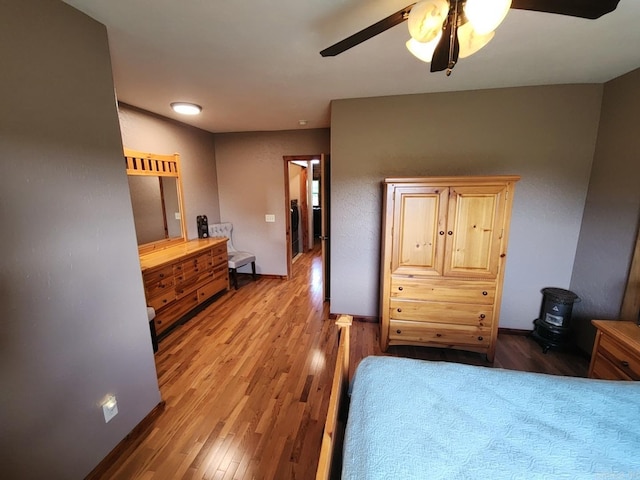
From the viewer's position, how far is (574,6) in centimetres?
91

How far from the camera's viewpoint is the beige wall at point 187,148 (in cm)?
288

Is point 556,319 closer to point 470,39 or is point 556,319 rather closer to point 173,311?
point 470,39

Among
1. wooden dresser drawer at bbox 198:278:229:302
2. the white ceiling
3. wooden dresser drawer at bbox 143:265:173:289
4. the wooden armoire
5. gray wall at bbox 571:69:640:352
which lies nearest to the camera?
the white ceiling

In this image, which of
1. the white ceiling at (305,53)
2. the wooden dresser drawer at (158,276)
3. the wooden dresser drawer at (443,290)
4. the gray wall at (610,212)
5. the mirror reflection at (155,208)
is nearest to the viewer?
the white ceiling at (305,53)

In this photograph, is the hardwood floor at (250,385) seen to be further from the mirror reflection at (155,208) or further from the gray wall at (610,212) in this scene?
the mirror reflection at (155,208)

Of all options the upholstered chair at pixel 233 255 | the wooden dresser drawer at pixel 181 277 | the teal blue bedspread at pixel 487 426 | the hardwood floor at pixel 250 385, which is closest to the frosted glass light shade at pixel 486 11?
the teal blue bedspread at pixel 487 426

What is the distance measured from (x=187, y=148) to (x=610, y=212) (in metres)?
4.82

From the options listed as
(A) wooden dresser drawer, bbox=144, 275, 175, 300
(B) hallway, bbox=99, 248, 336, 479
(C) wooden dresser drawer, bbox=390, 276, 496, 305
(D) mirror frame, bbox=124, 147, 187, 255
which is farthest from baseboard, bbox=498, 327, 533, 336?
(D) mirror frame, bbox=124, 147, 187, 255

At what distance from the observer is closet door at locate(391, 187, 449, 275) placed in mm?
2240

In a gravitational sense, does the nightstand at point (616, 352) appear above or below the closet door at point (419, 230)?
below

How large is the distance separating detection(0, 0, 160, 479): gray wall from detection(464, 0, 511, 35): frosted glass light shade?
1.83 meters

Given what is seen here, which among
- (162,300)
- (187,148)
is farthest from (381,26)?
(187,148)

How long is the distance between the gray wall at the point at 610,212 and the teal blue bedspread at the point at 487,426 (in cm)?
147

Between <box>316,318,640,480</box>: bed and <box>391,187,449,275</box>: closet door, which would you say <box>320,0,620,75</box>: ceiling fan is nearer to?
<box>391,187,449,275</box>: closet door
